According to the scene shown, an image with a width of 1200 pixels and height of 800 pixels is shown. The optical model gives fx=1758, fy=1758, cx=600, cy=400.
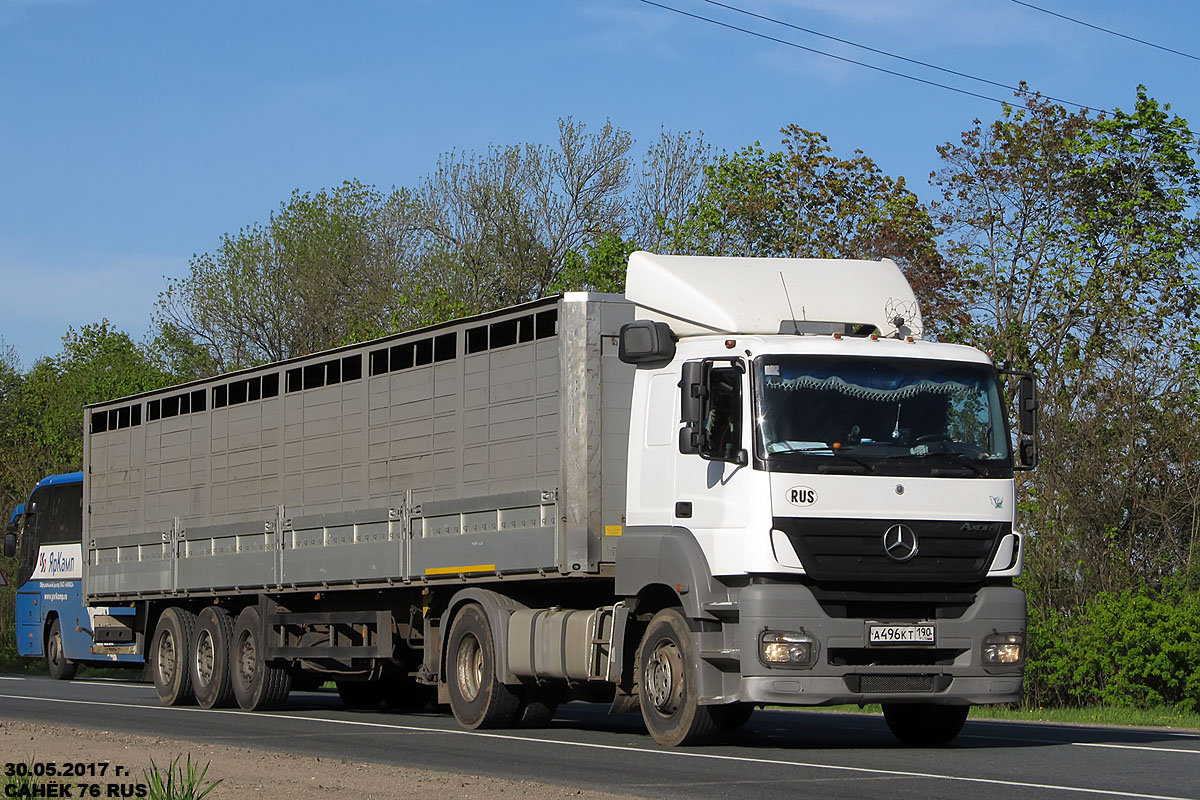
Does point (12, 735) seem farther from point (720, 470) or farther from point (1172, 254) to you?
point (1172, 254)

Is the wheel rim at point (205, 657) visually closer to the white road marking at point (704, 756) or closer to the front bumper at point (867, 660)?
the white road marking at point (704, 756)

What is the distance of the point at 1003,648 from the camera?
1350cm

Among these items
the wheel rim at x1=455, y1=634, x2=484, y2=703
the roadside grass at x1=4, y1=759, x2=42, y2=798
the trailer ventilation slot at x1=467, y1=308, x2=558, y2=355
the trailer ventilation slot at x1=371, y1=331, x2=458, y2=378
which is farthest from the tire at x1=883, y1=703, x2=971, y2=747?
the roadside grass at x1=4, y1=759, x2=42, y2=798

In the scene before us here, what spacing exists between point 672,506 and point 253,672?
26.7 feet

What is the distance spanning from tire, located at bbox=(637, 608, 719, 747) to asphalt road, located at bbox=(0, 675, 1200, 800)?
0.66 ft

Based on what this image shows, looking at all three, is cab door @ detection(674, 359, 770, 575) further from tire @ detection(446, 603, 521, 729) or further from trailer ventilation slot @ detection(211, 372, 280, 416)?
trailer ventilation slot @ detection(211, 372, 280, 416)

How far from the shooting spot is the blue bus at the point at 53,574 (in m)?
29.5

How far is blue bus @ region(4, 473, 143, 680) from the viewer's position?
29.5m

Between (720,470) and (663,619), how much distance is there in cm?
135

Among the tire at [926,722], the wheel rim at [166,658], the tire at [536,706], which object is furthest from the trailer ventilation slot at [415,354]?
the wheel rim at [166,658]

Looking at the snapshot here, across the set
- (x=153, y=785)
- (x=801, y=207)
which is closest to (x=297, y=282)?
(x=801, y=207)

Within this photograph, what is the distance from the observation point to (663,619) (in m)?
13.9

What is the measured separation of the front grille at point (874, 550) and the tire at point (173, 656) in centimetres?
1101

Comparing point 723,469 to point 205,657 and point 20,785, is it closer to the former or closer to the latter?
A: point 20,785
